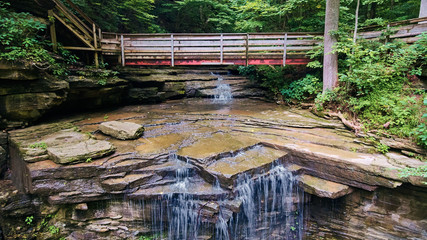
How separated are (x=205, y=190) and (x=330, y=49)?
764cm

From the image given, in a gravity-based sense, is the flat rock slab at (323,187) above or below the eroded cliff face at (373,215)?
above

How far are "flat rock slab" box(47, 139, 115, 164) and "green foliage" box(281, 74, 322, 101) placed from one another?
8437mm

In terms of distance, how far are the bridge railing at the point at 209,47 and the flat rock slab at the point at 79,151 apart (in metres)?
5.66

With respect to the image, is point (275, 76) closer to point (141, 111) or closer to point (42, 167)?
point (141, 111)

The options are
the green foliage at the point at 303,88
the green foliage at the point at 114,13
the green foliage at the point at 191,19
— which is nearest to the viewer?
the green foliage at the point at 303,88

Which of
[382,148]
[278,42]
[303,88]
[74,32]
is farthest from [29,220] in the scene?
[278,42]

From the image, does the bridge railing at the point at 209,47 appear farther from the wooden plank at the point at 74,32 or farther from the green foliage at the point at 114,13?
the green foliage at the point at 114,13

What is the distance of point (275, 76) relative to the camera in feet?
39.9

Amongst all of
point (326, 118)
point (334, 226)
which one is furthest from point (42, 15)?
point (334, 226)

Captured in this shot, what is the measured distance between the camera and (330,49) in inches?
354

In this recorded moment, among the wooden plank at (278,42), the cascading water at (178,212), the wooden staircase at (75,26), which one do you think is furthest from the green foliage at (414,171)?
the wooden staircase at (75,26)

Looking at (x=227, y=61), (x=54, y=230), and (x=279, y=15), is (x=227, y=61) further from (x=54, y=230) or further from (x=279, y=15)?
(x=54, y=230)

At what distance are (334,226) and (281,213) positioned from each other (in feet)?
4.79

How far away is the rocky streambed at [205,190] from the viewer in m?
5.19
